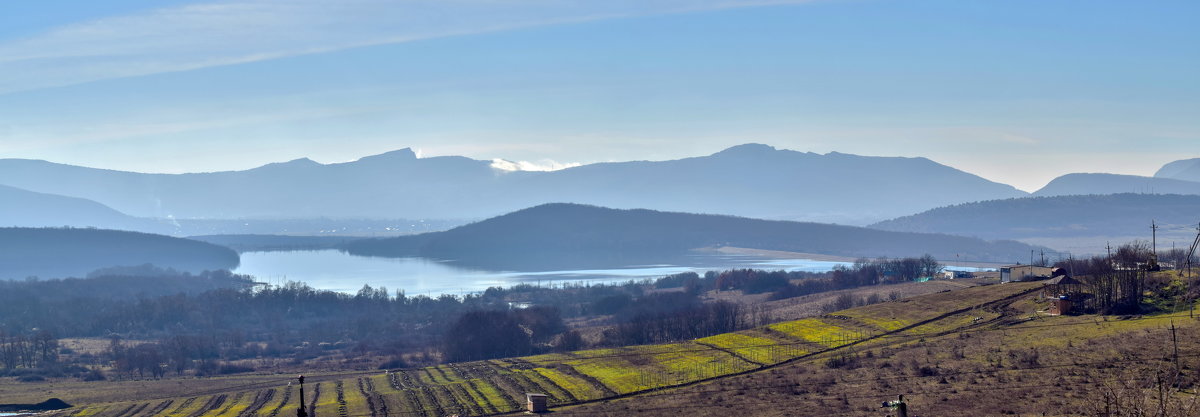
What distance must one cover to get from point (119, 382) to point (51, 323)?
46.7 meters

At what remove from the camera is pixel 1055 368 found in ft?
150

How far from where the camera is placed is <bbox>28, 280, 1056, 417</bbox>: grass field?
54.2 meters

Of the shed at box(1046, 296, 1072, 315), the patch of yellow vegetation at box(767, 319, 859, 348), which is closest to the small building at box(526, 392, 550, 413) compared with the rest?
the patch of yellow vegetation at box(767, 319, 859, 348)

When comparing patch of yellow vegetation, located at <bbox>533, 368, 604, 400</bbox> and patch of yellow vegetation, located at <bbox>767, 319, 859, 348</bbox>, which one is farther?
patch of yellow vegetation, located at <bbox>767, 319, 859, 348</bbox>

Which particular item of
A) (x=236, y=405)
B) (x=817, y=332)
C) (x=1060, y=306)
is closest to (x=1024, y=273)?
(x=1060, y=306)

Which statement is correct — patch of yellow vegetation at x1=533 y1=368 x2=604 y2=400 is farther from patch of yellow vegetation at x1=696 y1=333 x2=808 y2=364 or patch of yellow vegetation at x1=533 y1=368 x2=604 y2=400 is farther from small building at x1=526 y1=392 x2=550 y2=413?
patch of yellow vegetation at x1=696 y1=333 x2=808 y2=364

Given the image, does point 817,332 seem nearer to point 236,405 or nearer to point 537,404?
point 537,404

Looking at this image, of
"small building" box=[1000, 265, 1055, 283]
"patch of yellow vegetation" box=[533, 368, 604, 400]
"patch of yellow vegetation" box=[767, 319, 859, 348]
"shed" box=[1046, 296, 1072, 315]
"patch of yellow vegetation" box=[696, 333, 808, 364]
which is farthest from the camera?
"small building" box=[1000, 265, 1055, 283]

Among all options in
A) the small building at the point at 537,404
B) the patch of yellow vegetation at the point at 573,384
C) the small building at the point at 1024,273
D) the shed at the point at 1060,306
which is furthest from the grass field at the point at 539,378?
the small building at the point at 1024,273

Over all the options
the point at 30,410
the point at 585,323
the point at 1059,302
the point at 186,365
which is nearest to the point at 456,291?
the point at 585,323

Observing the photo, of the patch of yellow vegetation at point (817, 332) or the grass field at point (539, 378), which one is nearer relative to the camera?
the grass field at point (539, 378)

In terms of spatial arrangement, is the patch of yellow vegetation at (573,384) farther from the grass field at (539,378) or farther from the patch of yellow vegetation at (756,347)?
the patch of yellow vegetation at (756,347)

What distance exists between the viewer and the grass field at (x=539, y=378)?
5416 centimetres

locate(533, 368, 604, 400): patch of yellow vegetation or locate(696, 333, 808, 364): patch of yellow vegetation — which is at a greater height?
locate(696, 333, 808, 364): patch of yellow vegetation
